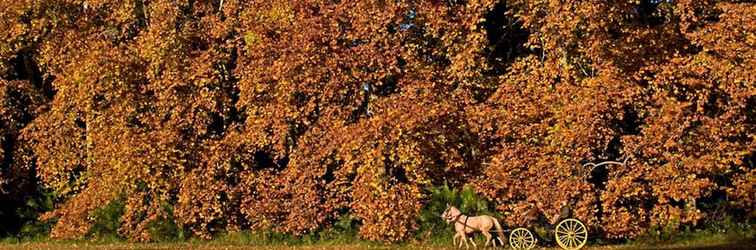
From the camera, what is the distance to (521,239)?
14820mm

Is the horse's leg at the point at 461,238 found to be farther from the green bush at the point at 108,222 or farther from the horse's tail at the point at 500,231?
the green bush at the point at 108,222

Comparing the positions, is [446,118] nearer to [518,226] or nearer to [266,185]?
[518,226]

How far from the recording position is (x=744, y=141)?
51.8 ft

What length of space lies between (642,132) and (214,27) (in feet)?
31.8

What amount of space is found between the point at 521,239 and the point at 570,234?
89 cm

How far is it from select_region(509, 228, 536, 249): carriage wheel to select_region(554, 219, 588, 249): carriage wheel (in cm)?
47

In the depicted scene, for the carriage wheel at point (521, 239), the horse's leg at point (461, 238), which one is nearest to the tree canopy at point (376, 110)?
the carriage wheel at point (521, 239)

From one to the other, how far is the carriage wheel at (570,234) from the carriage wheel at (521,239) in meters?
0.47

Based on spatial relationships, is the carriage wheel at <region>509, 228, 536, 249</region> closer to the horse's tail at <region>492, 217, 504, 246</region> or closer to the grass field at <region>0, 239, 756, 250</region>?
the horse's tail at <region>492, 217, 504, 246</region>

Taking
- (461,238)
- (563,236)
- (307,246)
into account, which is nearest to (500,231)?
(461,238)

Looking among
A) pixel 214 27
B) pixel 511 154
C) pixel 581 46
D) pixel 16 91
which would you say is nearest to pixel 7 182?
pixel 16 91

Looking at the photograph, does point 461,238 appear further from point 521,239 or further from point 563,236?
point 563,236

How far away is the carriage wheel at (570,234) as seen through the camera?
47.9 ft

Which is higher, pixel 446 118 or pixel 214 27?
pixel 214 27
